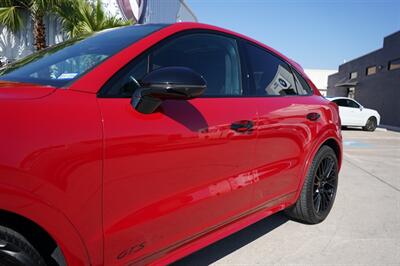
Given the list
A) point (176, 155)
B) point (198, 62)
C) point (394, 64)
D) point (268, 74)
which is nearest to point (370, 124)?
point (394, 64)

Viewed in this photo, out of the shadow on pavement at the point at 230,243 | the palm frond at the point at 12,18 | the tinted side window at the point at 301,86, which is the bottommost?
the shadow on pavement at the point at 230,243

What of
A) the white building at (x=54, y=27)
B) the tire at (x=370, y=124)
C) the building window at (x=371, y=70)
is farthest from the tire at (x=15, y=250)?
the building window at (x=371, y=70)

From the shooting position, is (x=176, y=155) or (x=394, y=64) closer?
(x=176, y=155)

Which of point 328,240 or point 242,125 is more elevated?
point 242,125

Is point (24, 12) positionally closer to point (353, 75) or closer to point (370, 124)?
point (370, 124)

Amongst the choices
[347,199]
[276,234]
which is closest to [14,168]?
[276,234]

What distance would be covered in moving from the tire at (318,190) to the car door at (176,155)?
1077mm

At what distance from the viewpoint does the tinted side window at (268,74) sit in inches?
115

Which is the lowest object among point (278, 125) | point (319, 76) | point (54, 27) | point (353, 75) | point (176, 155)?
point (176, 155)

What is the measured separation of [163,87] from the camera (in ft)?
6.00

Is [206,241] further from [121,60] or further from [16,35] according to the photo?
[16,35]

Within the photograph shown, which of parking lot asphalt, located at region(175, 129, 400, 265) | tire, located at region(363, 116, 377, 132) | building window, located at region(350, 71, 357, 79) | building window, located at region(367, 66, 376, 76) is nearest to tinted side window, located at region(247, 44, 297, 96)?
parking lot asphalt, located at region(175, 129, 400, 265)

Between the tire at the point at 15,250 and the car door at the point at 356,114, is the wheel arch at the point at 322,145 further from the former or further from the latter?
the car door at the point at 356,114

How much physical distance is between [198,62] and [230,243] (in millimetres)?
1610
